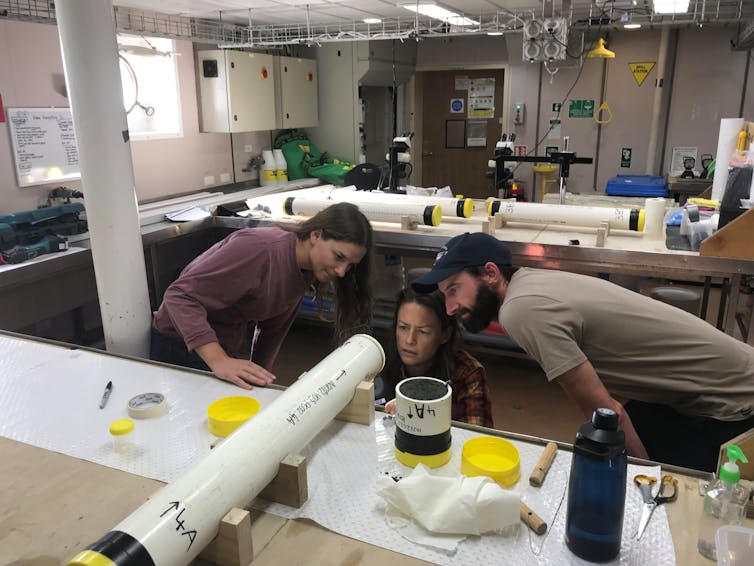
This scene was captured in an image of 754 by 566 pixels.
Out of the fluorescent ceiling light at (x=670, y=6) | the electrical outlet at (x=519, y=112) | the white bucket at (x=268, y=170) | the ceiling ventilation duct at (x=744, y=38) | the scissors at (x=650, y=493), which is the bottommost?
the scissors at (x=650, y=493)

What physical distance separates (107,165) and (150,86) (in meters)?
2.72

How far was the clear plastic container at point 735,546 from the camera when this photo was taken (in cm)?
91

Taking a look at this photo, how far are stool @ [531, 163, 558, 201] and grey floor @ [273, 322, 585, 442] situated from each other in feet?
7.34

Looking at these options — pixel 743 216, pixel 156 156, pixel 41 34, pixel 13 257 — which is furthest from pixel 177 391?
pixel 156 156

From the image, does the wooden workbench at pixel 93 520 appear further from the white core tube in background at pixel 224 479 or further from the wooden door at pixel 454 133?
the wooden door at pixel 454 133

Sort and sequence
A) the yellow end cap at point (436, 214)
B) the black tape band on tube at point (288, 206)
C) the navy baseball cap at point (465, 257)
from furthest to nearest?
the black tape band on tube at point (288, 206) → the yellow end cap at point (436, 214) → the navy baseball cap at point (465, 257)

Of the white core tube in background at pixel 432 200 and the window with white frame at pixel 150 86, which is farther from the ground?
the window with white frame at pixel 150 86

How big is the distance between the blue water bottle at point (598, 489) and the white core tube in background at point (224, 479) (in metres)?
0.51

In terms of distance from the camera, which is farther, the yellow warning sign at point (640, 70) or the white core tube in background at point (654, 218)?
the yellow warning sign at point (640, 70)

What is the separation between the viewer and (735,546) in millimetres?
938

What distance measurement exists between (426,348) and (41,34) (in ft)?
9.78

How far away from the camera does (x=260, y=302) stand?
6.53 ft

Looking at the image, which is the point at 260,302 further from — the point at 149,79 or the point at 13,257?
the point at 149,79

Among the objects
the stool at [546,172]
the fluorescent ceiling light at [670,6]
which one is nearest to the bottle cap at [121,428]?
the fluorescent ceiling light at [670,6]
